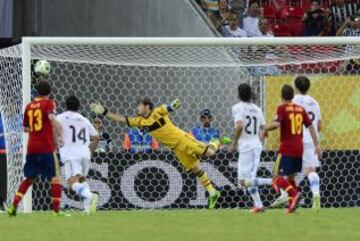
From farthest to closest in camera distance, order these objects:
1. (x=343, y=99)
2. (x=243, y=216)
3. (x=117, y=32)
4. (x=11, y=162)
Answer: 1. (x=117, y=32)
2. (x=343, y=99)
3. (x=11, y=162)
4. (x=243, y=216)

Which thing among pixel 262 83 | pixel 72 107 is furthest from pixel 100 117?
pixel 72 107

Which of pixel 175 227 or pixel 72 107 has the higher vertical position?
pixel 72 107

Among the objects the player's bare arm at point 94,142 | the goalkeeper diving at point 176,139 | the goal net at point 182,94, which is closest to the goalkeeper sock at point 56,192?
the player's bare arm at point 94,142

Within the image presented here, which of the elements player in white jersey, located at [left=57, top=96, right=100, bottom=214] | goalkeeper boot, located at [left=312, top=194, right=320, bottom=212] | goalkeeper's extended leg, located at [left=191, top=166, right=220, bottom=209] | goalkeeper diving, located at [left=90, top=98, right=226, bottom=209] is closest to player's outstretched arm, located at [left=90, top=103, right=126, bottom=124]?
goalkeeper diving, located at [left=90, top=98, right=226, bottom=209]

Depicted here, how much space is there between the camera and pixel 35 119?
15086mm

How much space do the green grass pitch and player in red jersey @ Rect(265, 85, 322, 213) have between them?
1.20ft

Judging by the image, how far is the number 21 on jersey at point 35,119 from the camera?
15047 millimetres

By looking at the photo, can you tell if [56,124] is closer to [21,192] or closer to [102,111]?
[21,192]

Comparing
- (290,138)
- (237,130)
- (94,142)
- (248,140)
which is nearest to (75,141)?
(94,142)

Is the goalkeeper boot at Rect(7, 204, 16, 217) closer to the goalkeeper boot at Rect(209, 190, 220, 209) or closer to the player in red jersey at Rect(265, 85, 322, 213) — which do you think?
the player in red jersey at Rect(265, 85, 322, 213)

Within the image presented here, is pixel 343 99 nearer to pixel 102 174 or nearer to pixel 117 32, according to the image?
pixel 102 174

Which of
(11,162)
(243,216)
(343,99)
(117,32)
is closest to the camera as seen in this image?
(243,216)

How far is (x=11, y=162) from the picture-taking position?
60.4 ft

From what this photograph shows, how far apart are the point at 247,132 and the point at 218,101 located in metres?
3.97
